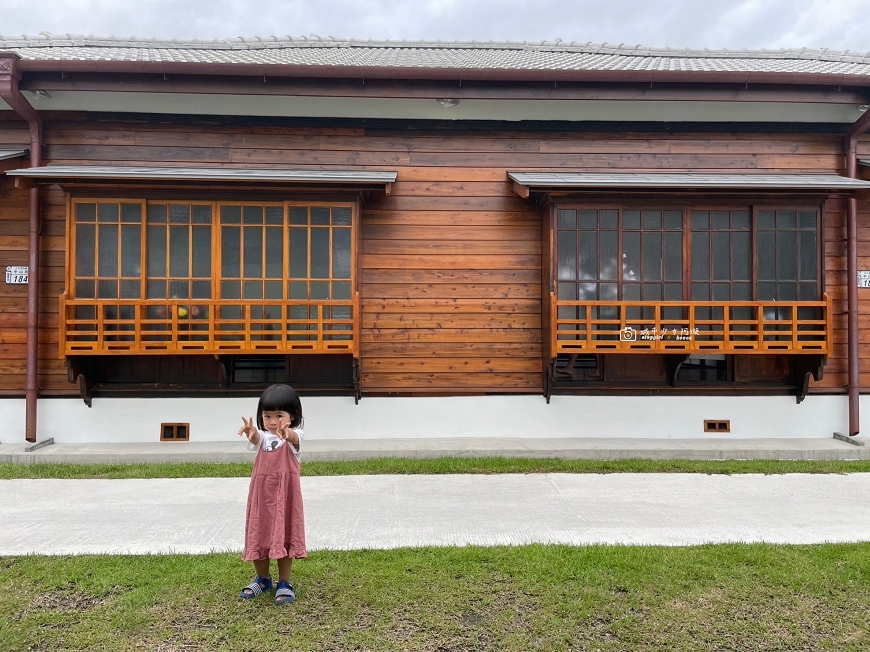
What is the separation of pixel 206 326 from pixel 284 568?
481 cm

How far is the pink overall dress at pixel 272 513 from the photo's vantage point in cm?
299

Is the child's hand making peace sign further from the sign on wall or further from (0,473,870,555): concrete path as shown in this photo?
the sign on wall

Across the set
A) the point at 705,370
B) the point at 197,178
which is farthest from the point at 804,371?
the point at 197,178

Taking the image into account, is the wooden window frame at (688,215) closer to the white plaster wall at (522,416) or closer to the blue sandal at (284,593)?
the white plaster wall at (522,416)

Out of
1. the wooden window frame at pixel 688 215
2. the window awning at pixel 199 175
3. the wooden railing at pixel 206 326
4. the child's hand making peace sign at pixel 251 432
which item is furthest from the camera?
the wooden window frame at pixel 688 215

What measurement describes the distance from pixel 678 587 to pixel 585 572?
549 mm

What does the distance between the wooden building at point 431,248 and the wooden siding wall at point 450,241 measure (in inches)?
1.3

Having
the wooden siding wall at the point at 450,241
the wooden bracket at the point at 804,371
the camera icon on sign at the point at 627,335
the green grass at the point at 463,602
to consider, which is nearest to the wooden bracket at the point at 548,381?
the wooden siding wall at the point at 450,241

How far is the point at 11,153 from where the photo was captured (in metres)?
7.10

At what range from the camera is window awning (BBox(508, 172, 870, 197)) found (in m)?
6.95

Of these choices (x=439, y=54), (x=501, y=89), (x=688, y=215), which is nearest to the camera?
(x=501, y=89)

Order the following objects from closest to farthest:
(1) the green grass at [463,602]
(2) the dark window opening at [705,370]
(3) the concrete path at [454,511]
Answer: (1) the green grass at [463,602] < (3) the concrete path at [454,511] < (2) the dark window opening at [705,370]

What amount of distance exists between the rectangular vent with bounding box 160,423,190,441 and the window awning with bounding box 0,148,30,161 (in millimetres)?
4028

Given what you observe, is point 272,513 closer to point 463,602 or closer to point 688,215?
point 463,602
